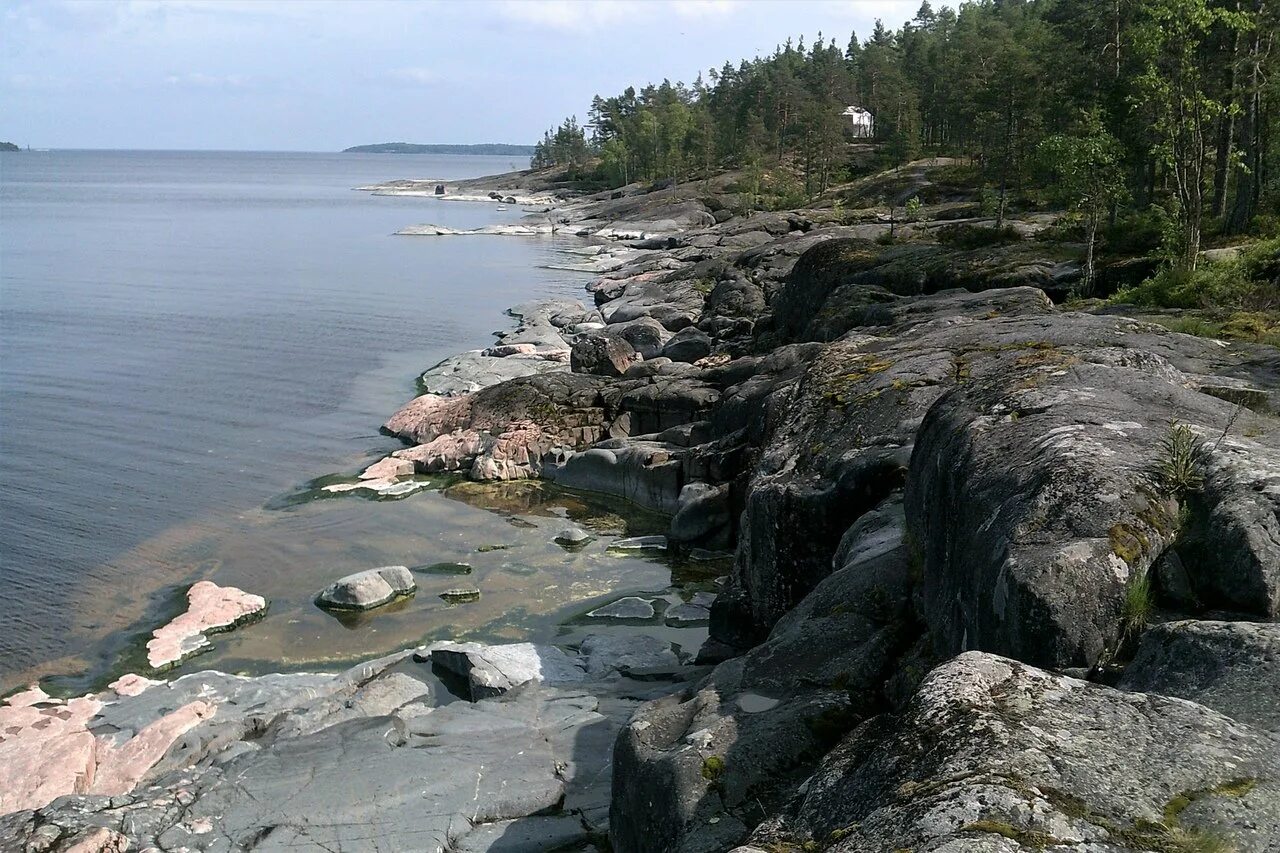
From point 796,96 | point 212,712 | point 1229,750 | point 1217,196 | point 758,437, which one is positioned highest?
point 796,96

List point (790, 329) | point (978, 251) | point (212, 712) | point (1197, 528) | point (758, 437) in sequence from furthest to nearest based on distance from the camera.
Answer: point (790, 329) → point (978, 251) → point (758, 437) → point (212, 712) → point (1197, 528)

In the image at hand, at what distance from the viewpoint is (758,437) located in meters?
19.3

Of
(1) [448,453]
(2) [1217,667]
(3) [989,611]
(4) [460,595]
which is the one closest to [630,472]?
(1) [448,453]

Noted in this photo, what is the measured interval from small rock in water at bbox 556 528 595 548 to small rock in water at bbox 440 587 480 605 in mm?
2838

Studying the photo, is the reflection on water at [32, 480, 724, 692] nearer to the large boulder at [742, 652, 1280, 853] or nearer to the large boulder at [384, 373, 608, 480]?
the large boulder at [384, 373, 608, 480]

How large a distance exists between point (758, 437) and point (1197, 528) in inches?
511

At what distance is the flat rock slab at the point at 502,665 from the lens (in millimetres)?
13469

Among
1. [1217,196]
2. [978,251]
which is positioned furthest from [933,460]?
[1217,196]

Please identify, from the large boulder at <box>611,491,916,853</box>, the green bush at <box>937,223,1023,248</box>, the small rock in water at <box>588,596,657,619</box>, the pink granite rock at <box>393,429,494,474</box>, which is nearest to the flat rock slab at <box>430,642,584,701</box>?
the small rock in water at <box>588,596,657,619</box>

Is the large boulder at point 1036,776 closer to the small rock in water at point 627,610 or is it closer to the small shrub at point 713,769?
the small shrub at point 713,769

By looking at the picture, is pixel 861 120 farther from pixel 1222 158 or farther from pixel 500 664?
pixel 500 664

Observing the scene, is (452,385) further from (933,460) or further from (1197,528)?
(1197,528)

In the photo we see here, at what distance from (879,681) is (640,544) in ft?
40.7

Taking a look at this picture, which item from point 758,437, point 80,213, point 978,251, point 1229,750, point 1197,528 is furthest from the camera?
point 80,213
